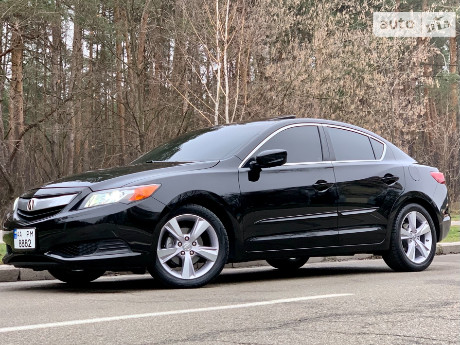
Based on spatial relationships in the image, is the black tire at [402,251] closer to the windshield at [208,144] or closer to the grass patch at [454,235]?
the windshield at [208,144]

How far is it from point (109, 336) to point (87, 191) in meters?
2.54

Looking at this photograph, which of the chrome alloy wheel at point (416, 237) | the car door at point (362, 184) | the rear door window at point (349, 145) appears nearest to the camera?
the car door at point (362, 184)

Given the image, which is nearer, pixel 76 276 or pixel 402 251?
pixel 76 276

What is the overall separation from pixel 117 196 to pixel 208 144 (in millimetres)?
1506

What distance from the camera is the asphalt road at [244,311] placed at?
16.0ft

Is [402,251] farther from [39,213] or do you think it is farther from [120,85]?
[120,85]

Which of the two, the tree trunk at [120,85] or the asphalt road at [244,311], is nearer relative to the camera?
the asphalt road at [244,311]

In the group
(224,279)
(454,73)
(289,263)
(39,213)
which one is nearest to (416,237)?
(289,263)

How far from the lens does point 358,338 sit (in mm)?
4801

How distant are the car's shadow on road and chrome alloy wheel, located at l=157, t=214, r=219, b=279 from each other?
0.27 meters

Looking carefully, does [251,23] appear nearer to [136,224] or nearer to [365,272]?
[365,272]

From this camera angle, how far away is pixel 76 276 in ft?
27.4

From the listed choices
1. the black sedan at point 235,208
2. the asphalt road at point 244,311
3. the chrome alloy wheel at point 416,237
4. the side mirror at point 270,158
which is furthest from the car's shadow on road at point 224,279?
the side mirror at point 270,158

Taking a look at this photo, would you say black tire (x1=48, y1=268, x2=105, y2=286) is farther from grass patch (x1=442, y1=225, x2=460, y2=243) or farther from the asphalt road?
grass patch (x1=442, y1=225, x2=460, y2=243)
